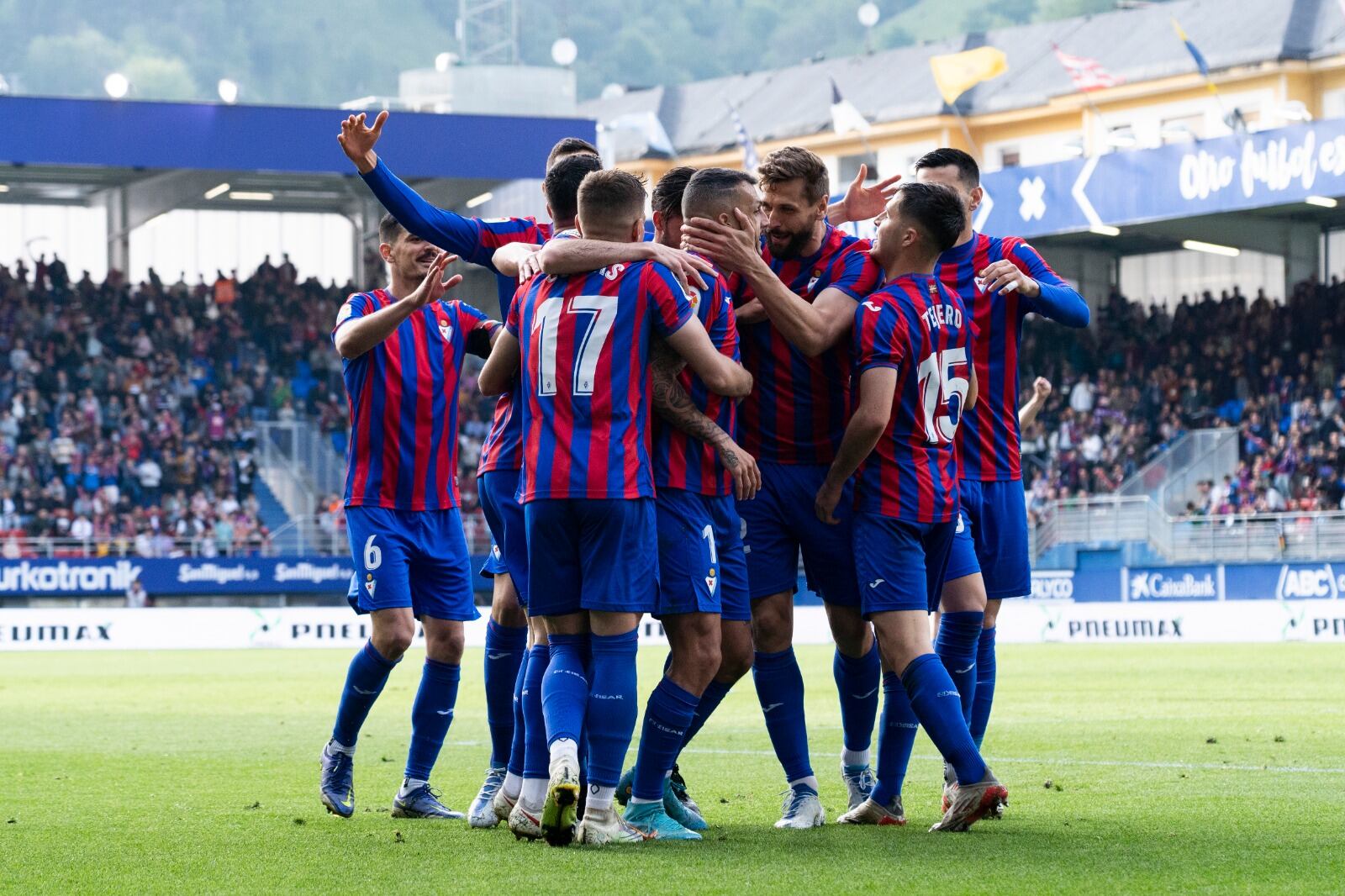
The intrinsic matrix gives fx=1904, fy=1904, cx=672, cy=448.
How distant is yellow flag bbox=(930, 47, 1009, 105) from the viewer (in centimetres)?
3716

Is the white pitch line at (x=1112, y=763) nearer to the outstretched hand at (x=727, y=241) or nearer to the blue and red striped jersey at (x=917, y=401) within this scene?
the blue and red striped jersey at (x=917, y=401)

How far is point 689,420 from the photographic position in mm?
6531

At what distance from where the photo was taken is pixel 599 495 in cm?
631

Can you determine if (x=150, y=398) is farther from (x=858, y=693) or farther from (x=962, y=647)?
(x=962, y=647)

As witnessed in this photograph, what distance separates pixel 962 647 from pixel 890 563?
2.36 feet

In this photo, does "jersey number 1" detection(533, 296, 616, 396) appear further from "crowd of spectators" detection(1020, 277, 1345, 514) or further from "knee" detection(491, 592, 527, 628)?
"crowd of spectators" detection(1020, 277, 1345, 514)

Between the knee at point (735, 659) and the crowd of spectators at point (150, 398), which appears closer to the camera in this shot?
the knee at point (735, 659)

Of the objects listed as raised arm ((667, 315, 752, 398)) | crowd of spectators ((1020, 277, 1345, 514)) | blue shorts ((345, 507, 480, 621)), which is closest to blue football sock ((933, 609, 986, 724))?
raised arm ((667, 315, 752, 398))

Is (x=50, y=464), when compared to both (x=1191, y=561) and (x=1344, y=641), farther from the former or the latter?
(x=1344, y=641)

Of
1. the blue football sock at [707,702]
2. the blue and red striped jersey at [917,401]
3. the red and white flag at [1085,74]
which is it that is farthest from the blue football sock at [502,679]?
the red and white flag at [1085,74]

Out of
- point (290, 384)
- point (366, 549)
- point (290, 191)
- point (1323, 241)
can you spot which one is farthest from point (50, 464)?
point (366, 549)

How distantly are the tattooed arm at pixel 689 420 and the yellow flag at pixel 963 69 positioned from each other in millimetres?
31685

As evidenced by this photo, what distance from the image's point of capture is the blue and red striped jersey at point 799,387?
7.02 m

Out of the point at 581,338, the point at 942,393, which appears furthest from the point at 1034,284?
the point at 581,338
